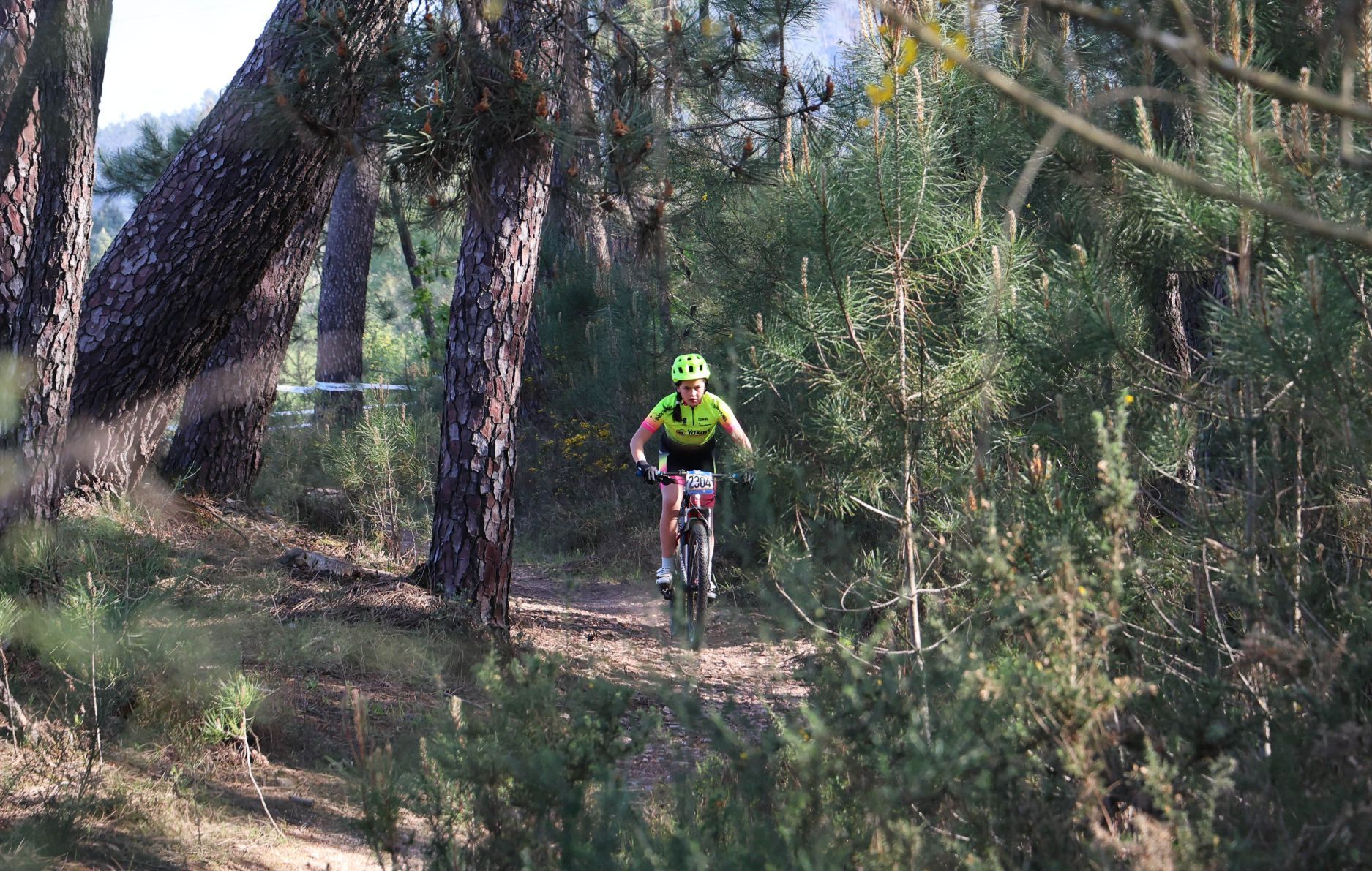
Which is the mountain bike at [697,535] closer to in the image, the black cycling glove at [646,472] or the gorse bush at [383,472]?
the black cycling glove at [646,472]

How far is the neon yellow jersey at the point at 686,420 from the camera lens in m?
7.04

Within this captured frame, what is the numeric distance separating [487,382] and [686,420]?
1.48 metres

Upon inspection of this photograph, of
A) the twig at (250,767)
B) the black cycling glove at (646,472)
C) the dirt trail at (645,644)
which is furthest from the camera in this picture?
the black cycling glove at (646,472)

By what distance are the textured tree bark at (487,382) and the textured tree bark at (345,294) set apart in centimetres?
738

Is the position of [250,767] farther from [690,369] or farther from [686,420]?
[686,420]

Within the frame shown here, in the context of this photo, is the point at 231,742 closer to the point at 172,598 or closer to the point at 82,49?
the point at 172,598

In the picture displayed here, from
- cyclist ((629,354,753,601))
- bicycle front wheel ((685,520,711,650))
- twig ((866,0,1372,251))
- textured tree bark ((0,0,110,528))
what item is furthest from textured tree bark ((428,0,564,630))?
twig ((866,0,1372,251))

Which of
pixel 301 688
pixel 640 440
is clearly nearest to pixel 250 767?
pixel 301 688

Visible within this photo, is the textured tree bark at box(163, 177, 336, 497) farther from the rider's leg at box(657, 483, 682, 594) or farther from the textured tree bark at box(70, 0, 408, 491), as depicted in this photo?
the rider's leg at box(657, 483, 682, 594)

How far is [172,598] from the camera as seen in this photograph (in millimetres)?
5312

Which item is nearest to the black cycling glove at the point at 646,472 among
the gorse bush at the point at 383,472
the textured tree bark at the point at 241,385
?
the gorse bush at the point at 383,472

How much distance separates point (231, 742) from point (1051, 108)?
156 inches

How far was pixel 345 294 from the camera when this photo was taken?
45.3ft

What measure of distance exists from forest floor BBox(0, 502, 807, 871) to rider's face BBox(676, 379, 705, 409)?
1.51 m
